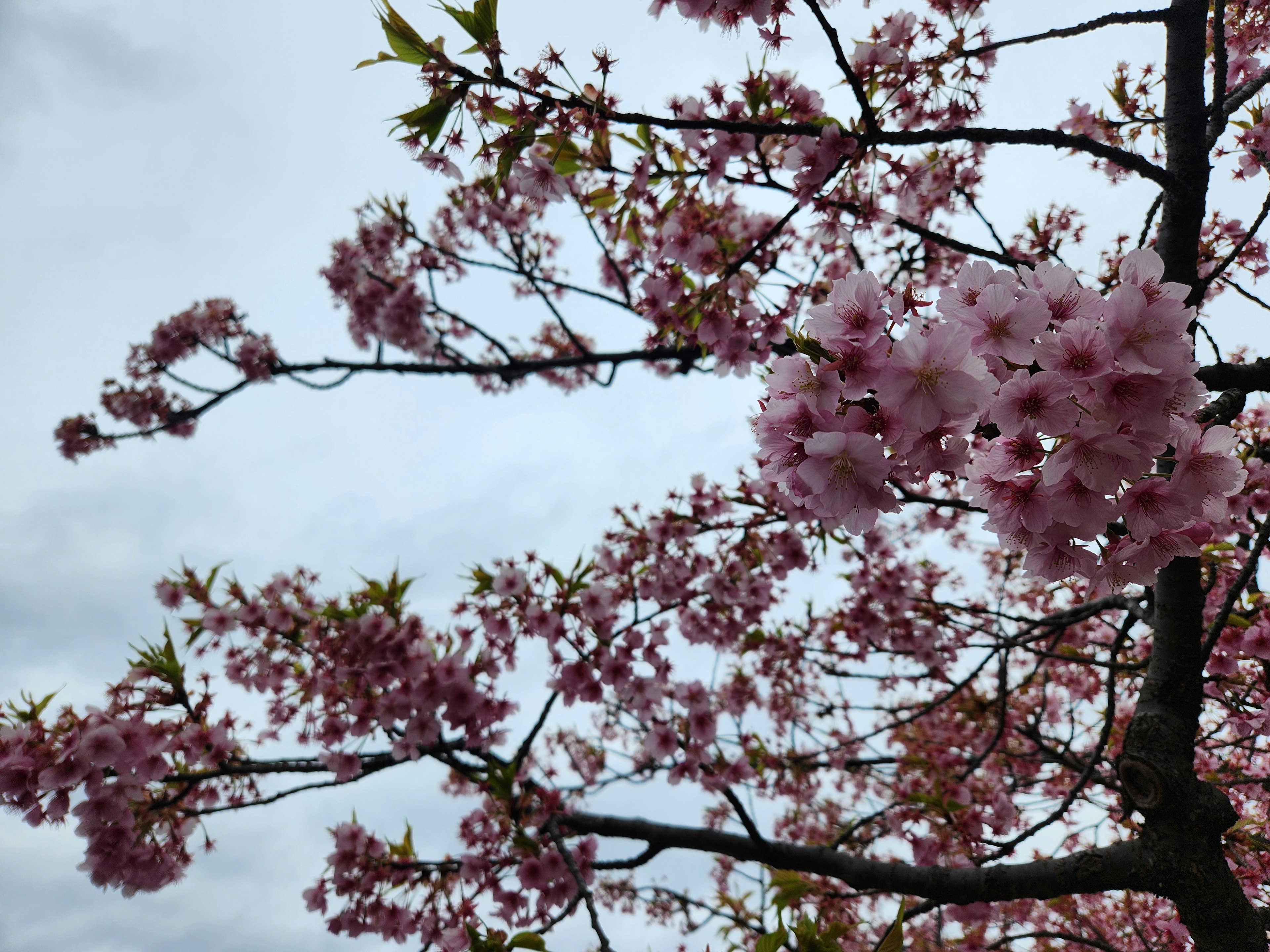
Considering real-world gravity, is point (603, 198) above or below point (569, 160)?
above

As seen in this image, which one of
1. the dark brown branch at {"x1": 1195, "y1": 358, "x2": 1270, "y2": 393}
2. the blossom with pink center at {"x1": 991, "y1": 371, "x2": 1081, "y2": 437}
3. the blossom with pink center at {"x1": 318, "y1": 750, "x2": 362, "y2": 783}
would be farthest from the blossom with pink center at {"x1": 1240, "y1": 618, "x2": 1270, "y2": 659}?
the blossom with pink center at {"x1": 318, "y1": 750, "x2": 362, "y2": 783}

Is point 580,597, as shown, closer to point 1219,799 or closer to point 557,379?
point 1219,799

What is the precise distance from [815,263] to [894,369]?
361cm

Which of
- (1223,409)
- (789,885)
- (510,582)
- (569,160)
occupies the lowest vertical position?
(789,885)

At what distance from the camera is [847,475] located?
1279 mm

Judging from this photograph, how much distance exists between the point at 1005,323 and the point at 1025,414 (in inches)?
7.2

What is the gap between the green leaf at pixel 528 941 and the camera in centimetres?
198

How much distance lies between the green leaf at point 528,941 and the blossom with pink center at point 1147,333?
2.26 m

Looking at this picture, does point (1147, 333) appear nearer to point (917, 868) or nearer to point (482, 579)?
point (917, 868)

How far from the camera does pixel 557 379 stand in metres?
8.02

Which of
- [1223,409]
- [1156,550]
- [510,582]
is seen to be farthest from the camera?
[510,582]

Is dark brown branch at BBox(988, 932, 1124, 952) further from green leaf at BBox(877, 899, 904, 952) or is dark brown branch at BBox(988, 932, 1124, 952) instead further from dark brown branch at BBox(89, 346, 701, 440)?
dark brown branch at BBox(89, 346, 701, 440)

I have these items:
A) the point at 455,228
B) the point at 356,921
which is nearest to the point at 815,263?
the point at 455,228

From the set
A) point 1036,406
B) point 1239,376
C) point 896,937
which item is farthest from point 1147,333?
point 896,937
